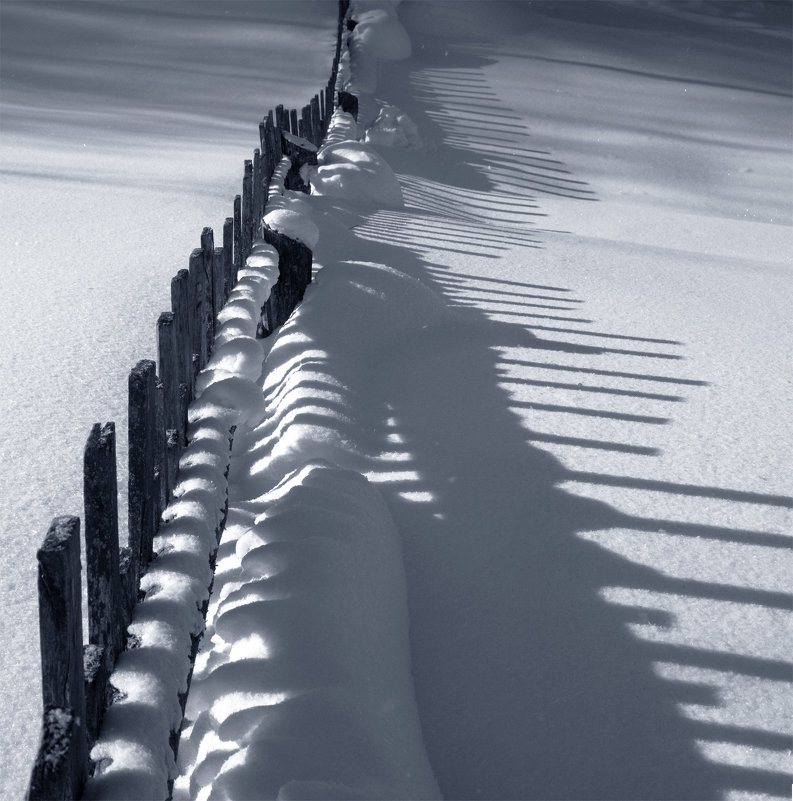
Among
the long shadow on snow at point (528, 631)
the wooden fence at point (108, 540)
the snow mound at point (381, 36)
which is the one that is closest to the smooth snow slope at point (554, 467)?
the long shadow on snow at point (528, 631)

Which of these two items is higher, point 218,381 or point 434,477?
point 218,381

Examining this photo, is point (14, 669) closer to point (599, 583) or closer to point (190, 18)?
point (599, 583)

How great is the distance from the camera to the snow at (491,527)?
1.61 metres

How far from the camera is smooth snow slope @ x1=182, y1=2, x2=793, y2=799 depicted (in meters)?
1.69

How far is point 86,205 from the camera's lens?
5.18 metres

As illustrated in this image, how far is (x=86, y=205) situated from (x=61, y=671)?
4.35m

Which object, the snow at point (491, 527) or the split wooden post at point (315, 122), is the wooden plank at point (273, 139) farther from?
the split wooden post at point (315, 122)

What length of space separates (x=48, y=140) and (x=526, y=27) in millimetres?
9478

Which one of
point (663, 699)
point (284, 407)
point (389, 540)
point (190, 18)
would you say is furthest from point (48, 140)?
point (190, 18)

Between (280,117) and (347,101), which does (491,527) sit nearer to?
(280,117)

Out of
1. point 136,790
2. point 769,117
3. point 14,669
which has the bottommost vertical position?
point 14,669

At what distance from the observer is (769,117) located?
9.96 metres

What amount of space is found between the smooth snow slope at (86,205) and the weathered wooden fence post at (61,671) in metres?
0.37

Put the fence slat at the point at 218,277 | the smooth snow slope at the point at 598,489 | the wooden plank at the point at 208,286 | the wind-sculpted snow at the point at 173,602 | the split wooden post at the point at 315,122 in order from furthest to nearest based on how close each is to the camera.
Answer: the split wooden post at the point at 315,122, the fence slat at the point at 218,277, the wooden plank at the point at 208,286, the smooth snow slope at the point at 598,489, the wind-sculpted snow at the point at 173,602
